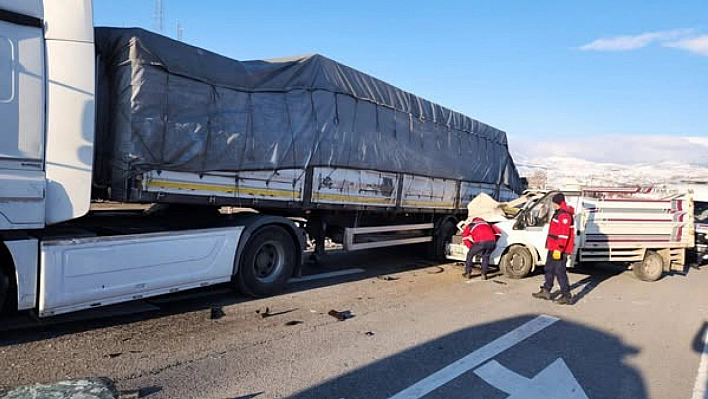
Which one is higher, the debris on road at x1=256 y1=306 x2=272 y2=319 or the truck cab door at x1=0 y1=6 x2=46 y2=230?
the truck cab door at x1=0 y1=6 x2=46 y2=230

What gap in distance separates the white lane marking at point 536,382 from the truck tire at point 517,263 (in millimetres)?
4751

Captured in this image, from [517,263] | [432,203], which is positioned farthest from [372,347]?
[432,203]

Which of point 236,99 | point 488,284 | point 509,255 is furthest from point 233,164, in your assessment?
point 509,255

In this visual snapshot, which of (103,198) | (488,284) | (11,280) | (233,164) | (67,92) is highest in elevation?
(67,92)

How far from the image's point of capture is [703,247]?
12.2 m

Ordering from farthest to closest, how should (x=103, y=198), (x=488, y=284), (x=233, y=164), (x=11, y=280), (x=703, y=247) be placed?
(x=703, y=247)
(x=488, y=284)
(x=233, y=164)
(x=103, y=198)
(x=11, y=280)

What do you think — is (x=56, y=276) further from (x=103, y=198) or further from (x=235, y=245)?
(x=235, y=245)

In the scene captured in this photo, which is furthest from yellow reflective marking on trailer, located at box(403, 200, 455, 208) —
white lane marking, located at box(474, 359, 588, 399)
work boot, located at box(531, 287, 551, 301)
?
white lane marking, located at box(474, 359, 588, 399)

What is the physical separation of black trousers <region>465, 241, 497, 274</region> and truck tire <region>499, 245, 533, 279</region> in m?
0.54

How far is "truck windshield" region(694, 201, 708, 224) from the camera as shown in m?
13.2

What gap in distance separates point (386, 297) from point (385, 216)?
2.47 m

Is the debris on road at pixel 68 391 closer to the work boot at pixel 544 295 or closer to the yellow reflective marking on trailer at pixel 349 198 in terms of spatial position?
the yellow reflective marking on trailer at pixel 349 198

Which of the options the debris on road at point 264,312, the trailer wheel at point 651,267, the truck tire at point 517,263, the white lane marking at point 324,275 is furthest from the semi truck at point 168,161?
the trailer wheel at point 651,267

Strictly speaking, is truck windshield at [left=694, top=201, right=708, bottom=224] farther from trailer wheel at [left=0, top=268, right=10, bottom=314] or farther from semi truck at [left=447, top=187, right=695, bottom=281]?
trailer wheel at [left=0, top=268, right=10, bottom=314]
